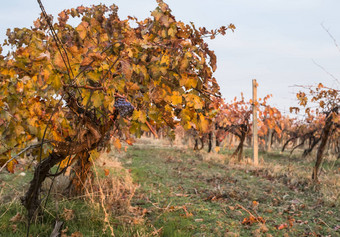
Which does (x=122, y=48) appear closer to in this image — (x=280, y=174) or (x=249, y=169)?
(x=280, y=174)

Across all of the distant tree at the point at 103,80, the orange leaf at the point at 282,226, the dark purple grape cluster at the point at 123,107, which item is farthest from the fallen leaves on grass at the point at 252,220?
the dark purple grape cluster at the point at 123,107

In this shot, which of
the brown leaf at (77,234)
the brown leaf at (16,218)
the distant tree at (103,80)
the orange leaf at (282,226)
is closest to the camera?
the distant tree at (103,80)

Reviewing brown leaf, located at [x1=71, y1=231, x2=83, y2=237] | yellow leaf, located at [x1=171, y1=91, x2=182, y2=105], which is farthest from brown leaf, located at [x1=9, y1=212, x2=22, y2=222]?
yellow leaf, located at [x1=171, y1=91, x2=182, y2=105]

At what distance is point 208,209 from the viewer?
4730 mm

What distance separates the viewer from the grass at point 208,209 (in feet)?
11.9

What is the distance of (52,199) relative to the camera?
4195mm

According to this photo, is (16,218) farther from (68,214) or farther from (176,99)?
(176,99)

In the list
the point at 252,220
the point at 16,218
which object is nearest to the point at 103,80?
the point at 16,218

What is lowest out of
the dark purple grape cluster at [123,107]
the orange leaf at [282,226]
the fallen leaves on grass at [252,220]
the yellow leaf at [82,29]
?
the orange leaf at [282,226]

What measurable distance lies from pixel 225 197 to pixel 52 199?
2947 mm

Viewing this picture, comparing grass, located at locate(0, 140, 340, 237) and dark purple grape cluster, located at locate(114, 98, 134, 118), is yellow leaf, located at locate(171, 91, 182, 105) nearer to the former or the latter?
dark purple grape cluster, located at locate(114, 98, 134, 118)

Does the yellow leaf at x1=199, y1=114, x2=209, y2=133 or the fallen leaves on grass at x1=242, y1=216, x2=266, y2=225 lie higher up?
the yellow leaf at x1=199, y1=114, x2=209, y2=133

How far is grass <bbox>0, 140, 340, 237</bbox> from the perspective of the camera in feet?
11.9

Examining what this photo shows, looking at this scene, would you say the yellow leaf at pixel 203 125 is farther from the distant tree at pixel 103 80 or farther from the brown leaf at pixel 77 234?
the brown leaf at pixel 77 234
